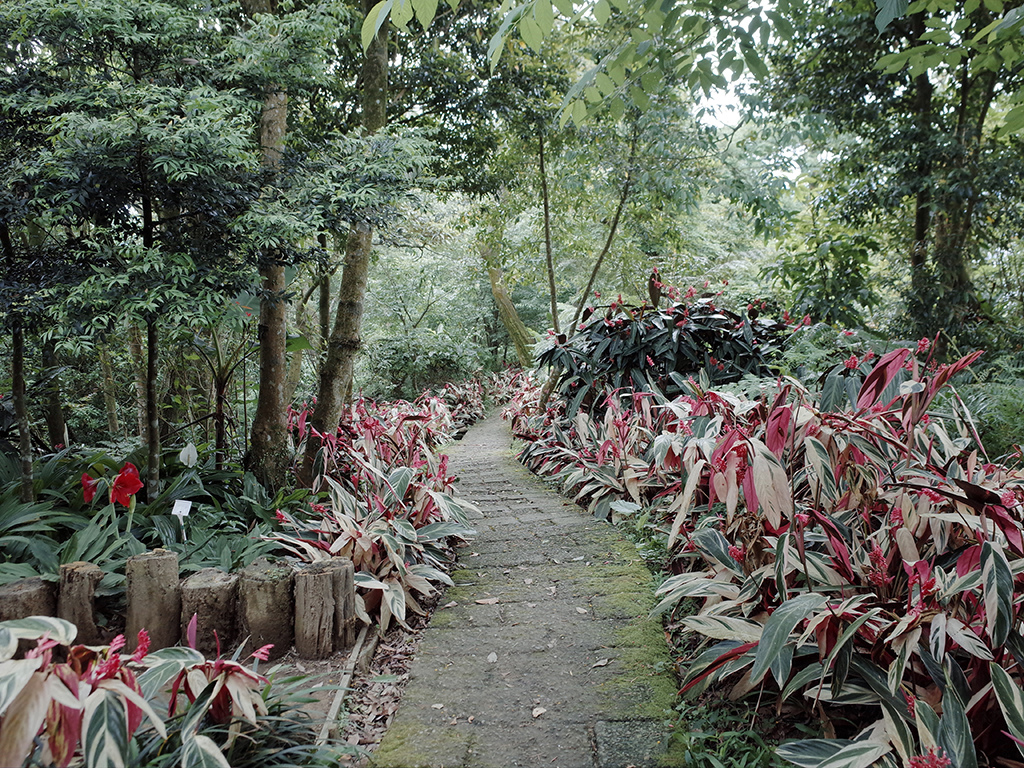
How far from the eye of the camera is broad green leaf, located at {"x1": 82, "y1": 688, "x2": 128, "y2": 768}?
105cm

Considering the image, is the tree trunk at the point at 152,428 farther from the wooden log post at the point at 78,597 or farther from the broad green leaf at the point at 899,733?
the broad green leaf at the point at 899,733

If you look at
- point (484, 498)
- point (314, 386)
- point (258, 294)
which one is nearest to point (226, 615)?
point (258, 294)

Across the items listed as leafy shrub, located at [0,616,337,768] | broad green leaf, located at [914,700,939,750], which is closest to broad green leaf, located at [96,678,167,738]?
leafy shrub, located at [0,616,337,768]

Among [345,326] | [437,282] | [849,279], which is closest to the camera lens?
[345,326]

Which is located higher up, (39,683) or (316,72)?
(316,72)

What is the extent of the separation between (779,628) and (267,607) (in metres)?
1.51

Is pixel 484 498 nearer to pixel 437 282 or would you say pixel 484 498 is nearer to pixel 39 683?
pixel 39 683

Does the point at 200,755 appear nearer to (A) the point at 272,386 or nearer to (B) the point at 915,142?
(A) the point at 272,386

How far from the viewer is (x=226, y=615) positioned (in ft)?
6.68

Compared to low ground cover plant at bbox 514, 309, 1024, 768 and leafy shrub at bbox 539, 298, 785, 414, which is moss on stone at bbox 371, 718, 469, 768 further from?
leafy shrub at bbox 539, 298, 785, 414

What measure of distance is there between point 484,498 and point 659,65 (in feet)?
9.01

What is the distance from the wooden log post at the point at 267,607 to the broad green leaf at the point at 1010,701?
183cm

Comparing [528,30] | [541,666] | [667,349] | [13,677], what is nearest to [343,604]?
[541,666]

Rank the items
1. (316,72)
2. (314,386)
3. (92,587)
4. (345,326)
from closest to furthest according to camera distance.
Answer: (92,587)
(316,72)
(345,326)
(314,386)
